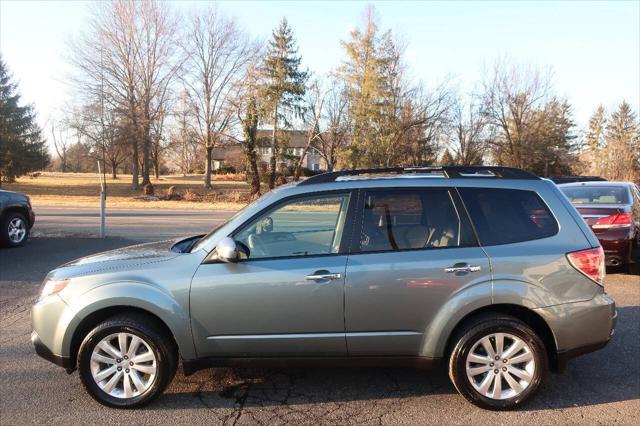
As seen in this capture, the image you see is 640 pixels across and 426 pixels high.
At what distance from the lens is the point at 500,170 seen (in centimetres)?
393

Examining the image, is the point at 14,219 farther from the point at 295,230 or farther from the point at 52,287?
the point at 295,230

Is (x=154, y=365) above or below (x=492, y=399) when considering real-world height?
above

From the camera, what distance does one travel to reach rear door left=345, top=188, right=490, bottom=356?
3.35m

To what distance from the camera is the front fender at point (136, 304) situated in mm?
3363

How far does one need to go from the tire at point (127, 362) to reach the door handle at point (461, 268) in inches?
86.3

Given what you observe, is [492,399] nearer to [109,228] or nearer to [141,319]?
[141,319]

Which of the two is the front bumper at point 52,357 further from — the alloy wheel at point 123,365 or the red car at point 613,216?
the red car at point 613,216

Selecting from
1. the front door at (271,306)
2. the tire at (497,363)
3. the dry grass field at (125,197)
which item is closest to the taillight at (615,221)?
the tire at (497,363)

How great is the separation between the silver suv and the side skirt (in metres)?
0.01

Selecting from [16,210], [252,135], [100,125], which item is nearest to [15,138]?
[100,125]

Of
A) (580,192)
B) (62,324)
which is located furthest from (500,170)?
(580,192)

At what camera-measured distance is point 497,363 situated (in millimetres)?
3426

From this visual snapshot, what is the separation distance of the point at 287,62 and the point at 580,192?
33.8 m

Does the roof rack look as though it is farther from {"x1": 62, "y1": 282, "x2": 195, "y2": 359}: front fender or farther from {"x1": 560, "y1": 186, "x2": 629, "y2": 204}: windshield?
{"x1": 560, "y1": 186, "x2": 629, "y2": 204}: windshield
